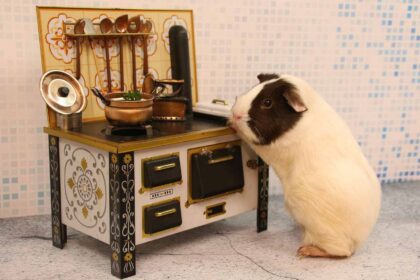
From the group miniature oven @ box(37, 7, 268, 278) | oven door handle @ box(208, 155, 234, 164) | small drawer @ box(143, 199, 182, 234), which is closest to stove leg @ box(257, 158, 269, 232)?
miniature oven @ box(37, 7, 268, 278)

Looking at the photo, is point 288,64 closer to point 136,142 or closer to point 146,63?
point 146,63

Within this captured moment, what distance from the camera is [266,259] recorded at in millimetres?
2094

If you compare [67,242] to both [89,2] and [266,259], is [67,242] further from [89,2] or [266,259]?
[89,2]

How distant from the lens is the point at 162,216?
77.1 inches

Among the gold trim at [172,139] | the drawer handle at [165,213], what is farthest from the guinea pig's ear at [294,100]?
the drawer handle at [165,213]

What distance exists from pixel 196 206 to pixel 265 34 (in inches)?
40.9

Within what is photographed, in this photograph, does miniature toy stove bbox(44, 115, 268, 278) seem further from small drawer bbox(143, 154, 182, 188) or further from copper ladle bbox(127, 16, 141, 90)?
copper ladle bbox(127, 16, 141, 90)

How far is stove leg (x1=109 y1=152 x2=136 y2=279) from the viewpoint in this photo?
182 centimetres

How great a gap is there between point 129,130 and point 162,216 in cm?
33

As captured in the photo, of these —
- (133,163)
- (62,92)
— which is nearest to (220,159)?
(133,163)

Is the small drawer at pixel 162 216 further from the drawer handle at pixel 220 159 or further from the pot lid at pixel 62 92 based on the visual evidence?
the pot lid at pixel 62 92

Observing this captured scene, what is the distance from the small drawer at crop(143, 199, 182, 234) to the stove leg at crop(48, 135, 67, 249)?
0.39 metres

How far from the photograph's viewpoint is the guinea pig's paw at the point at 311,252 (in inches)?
82.3

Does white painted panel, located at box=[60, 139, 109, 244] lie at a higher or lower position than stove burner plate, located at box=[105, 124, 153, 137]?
lower
